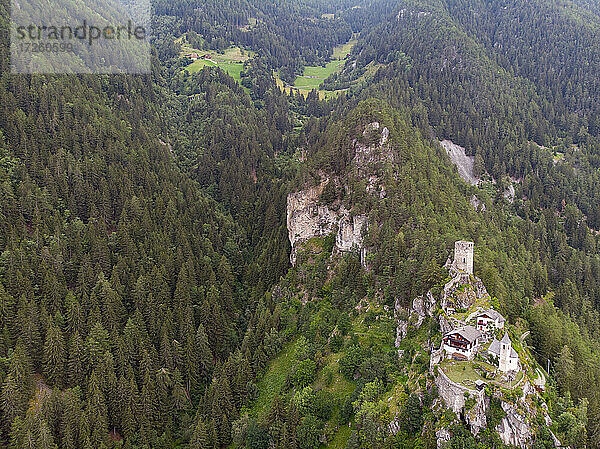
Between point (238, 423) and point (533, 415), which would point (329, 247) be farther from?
point (533, 415)

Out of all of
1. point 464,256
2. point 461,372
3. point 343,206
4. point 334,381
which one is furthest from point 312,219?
point 461,372

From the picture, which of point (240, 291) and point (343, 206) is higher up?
point (343, 206)

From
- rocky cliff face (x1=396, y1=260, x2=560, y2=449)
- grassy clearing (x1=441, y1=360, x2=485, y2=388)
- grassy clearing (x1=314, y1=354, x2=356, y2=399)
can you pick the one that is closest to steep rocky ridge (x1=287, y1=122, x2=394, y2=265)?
grassy clearing (x1=314, y1=354, x2=356, y2=399)

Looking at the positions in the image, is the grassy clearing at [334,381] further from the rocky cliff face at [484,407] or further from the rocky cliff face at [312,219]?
the rocky cliff face at [312,219]

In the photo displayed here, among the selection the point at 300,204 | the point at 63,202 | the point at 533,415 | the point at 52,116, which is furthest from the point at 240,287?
the point at 533,415

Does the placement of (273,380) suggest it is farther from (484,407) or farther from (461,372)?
(484,407)

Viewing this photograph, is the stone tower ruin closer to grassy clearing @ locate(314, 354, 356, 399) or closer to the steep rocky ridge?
grassy clearing @ locate(314, 354, 356, 399)
